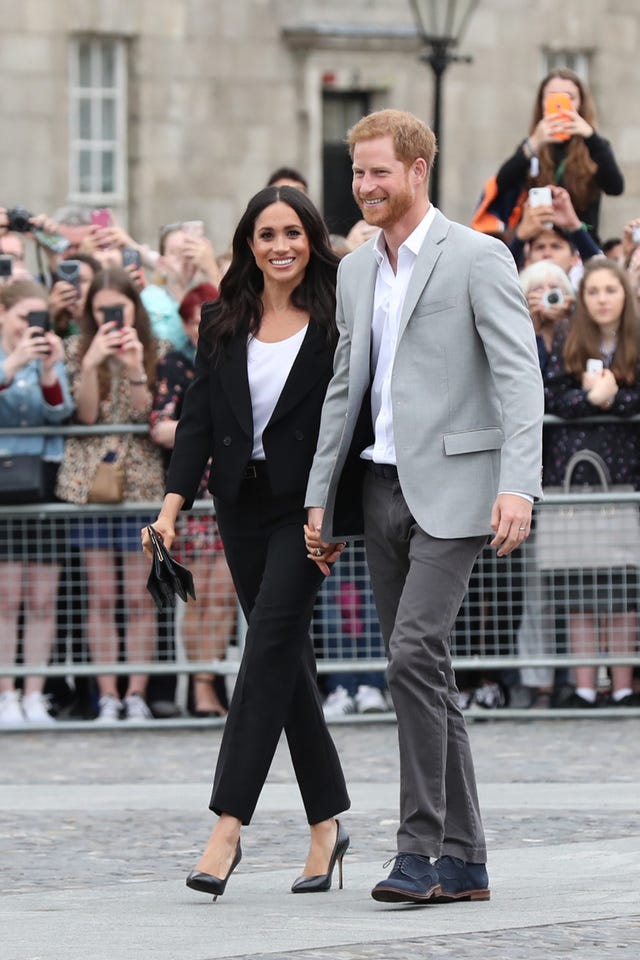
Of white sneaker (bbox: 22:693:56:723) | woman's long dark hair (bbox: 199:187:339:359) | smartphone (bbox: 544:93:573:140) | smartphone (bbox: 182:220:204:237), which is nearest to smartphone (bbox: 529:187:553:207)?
smartphone (bbox: 544:93:573:140)

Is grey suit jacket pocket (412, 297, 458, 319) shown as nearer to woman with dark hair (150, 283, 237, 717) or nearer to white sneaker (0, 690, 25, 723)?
woman with dark hair (150, 283, 237, 717)

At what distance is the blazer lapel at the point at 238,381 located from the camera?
23.0 ft

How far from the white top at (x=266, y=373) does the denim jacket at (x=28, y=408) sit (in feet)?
13.6

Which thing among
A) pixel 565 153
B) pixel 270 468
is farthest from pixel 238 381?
pixel 565 153

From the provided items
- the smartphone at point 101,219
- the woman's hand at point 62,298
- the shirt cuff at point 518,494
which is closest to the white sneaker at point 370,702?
the woman's hand at point 62,298

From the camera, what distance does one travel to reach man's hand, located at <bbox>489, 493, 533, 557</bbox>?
632cm

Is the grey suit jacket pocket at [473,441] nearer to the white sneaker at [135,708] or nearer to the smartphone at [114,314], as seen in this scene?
the smartphone at [114,314]

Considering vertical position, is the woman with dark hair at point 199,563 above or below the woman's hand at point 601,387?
below

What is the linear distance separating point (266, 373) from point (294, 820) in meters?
2.03

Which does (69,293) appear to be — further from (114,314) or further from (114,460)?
→ (114,460)

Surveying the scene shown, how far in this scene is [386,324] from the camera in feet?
22.0

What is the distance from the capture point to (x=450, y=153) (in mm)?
29203

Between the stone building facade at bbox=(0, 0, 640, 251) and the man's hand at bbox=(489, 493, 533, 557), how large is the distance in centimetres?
2166

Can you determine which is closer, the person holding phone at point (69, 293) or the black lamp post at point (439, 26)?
the person holding phone at point (69, 293)
